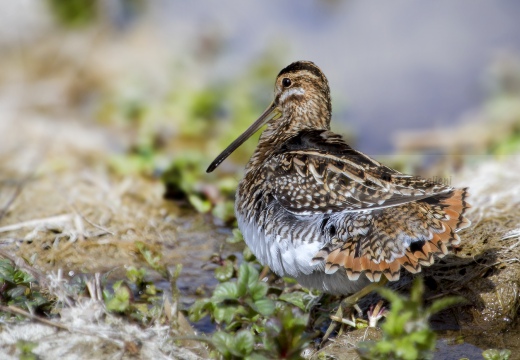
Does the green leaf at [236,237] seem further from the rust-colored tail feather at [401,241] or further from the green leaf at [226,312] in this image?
the rust-colored tail feather at [401,241]

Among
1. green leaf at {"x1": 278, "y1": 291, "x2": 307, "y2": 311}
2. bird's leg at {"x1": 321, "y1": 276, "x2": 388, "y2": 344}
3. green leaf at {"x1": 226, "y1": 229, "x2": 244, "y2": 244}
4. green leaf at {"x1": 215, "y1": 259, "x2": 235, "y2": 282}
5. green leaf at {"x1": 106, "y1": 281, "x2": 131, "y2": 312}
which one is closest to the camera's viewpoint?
green leaf at {"x1": 106, "y1": 281, "x2": 131, "y2": 312}

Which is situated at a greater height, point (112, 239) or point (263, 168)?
point (263, 168)

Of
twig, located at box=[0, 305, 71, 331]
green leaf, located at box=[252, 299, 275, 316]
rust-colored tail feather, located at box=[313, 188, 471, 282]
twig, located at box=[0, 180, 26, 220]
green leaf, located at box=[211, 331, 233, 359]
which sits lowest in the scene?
twig, located at box=[0, 180, 26, 220]

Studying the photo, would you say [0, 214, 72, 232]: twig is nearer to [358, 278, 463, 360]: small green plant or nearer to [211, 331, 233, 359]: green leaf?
[211, 331, 233, 359]: green leaf

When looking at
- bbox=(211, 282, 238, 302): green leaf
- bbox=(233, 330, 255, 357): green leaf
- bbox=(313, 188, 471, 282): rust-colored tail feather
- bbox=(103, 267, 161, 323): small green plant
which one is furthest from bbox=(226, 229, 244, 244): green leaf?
bbox=(233, 330, 255, 357): green leaf

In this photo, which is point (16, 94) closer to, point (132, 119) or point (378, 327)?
point (132, 119)

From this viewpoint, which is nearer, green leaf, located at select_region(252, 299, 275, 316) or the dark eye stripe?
green leaf, located at select_region(252, 299, 275, 316)

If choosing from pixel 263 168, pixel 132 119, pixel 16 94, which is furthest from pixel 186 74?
pixel 263 168
